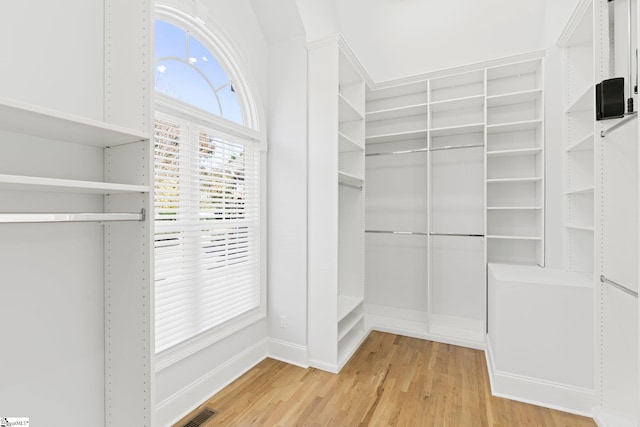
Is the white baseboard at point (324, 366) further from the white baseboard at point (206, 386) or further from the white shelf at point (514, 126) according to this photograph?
the white shelf at point (514, 126)

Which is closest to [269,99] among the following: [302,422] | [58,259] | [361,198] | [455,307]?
[361,198]

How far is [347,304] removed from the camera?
3.01 meters

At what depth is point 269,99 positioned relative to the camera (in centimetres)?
281

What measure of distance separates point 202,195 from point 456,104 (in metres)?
2.74

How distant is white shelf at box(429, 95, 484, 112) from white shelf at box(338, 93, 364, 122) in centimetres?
78

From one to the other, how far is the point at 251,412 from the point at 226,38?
2.71 meters

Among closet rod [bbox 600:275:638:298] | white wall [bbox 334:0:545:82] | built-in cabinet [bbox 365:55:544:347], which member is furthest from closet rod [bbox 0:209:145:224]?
white wall [bbox 334:0:545:82]

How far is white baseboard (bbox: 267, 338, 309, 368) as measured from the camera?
8.65ft

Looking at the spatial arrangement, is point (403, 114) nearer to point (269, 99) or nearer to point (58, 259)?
point (269, 99)

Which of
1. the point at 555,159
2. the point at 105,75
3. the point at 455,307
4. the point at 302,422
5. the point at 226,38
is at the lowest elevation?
the point at 302,422

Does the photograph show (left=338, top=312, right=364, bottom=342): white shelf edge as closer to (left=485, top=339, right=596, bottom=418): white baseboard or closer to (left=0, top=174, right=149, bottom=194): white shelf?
(left=485, top=339, right=596, bottom=418): white baseboard

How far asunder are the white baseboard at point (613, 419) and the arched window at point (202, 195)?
2473 millimetres

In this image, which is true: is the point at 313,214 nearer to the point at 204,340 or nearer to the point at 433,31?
the point at 204,340

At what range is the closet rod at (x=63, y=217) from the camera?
36.4 inches
